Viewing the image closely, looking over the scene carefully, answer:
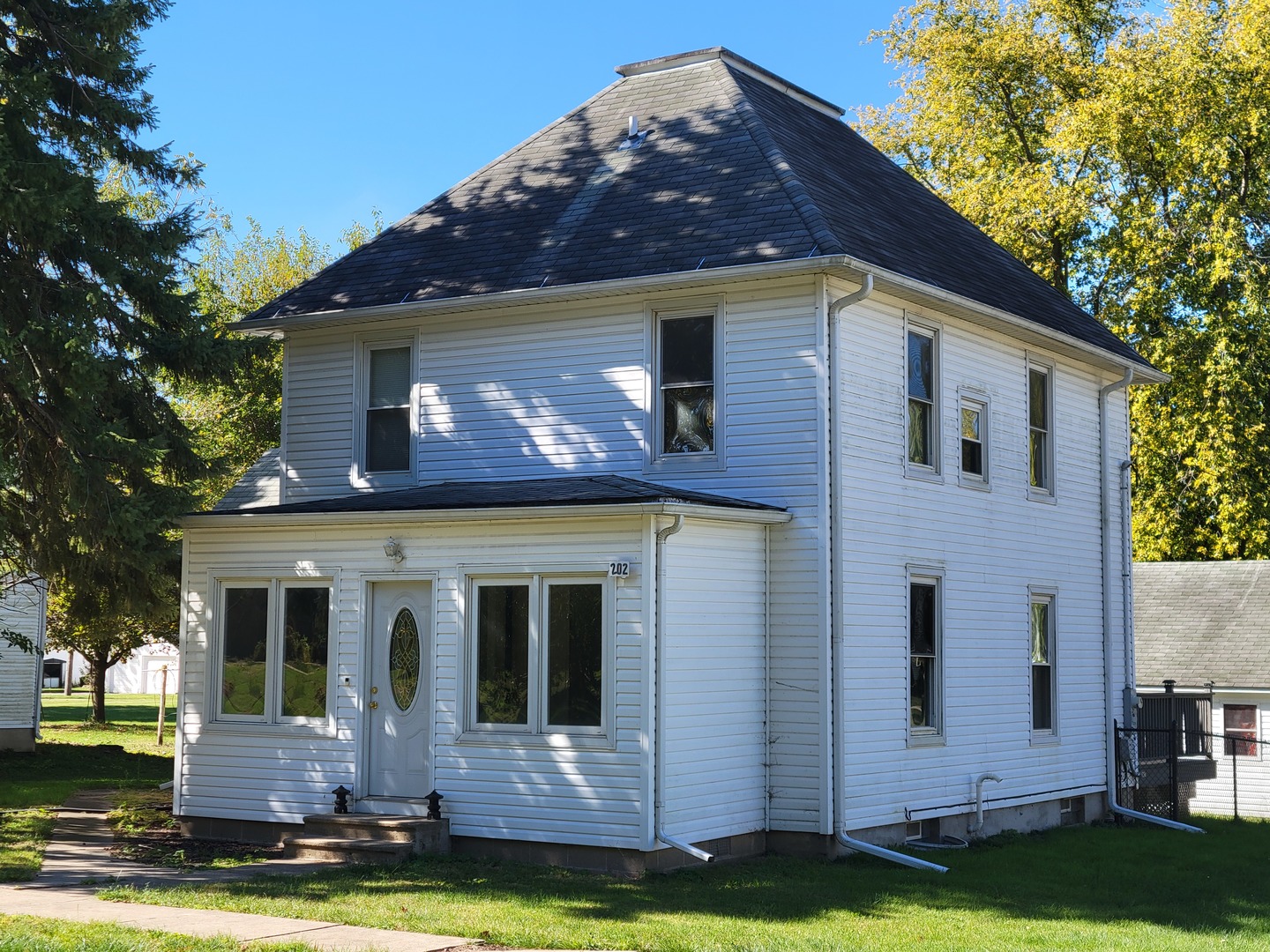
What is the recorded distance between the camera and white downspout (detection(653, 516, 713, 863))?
13.7m

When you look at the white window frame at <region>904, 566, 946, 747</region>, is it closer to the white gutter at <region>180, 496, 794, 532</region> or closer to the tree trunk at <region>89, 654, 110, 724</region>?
the white gutter at <region>180, 496, 794, 532</region>

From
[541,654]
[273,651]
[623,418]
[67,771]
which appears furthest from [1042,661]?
[67,771]

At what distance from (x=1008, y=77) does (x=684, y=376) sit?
25.2 metres

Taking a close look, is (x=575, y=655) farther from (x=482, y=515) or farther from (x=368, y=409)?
(x=368, y=409)

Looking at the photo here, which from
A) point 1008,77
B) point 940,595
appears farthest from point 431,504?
point 1008,77

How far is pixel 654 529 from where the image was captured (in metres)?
14.0

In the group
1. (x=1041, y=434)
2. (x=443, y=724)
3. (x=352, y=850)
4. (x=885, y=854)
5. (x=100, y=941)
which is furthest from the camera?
(x=1041, y=434)

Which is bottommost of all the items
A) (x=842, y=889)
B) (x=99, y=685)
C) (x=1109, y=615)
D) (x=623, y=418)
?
(x=842, y=889)

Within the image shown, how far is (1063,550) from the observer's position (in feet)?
66.8

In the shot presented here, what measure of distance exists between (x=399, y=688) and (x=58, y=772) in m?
10.6

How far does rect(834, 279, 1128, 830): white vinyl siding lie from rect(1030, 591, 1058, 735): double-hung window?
212 millimetres

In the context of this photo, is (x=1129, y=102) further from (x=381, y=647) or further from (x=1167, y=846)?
(x=381, y=647)

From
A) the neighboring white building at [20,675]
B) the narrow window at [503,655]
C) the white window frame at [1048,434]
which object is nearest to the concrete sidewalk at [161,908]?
the narrow window at [503,655]

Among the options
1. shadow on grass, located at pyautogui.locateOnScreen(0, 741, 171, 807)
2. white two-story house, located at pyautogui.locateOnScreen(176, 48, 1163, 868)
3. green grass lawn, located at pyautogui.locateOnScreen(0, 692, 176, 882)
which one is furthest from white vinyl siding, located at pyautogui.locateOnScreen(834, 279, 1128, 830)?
shadow on grass, located at pyautogui.locateOnScreen(0, 741, 171, 807)
